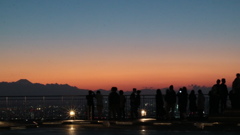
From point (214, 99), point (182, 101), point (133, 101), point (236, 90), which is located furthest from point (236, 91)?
point (133, 101)

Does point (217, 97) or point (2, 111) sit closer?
point (217, 97)

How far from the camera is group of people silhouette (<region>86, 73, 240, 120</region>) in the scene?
26367 millimetres

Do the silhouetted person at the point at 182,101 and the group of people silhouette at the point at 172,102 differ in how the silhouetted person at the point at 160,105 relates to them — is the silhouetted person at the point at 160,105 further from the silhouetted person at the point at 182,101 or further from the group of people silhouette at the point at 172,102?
the silhouetted person at the point at 182,101

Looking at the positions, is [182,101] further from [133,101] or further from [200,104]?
[133,101]

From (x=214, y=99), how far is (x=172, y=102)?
2.34 m

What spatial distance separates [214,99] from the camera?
89.1ft

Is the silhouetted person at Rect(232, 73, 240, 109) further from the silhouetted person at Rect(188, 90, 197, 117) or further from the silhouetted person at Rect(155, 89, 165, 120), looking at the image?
the silhouetted person at Rect(155, 89, 165, 120)

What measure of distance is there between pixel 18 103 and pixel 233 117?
1322 cm

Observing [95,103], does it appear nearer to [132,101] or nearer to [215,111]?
[132,101]

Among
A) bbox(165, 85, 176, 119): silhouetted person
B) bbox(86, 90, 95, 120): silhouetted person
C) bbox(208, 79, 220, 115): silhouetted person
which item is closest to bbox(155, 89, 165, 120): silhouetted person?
bbox(165, 85, 176, 119): silhouetted person

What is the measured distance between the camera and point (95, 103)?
28.8m

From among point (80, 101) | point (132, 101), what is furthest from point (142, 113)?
point (80, 101)

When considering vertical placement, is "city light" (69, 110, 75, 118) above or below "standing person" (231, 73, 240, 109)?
below

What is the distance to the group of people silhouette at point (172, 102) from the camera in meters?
26.4
